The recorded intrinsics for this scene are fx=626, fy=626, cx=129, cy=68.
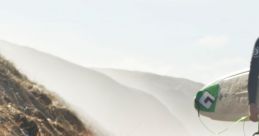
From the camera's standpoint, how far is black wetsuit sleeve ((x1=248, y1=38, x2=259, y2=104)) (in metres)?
9.48

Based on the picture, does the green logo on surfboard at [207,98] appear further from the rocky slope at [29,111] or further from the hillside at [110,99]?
the hillside at [110,99]

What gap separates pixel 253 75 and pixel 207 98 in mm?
1204


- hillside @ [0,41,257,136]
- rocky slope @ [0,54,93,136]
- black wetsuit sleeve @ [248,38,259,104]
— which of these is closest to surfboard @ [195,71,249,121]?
black wetsuit sleeve @ [248,38,259,104]

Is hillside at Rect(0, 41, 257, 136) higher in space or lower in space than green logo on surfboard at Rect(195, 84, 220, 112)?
lower

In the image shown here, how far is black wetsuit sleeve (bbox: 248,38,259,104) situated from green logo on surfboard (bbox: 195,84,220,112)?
89 centimetres

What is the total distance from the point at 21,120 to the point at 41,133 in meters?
0.54

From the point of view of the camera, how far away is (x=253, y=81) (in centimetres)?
956

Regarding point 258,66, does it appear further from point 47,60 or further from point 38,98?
point 47,60

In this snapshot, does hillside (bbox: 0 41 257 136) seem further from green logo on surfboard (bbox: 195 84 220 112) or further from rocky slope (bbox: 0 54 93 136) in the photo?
green logo on surfboard (bbox: 195 84 220 112)

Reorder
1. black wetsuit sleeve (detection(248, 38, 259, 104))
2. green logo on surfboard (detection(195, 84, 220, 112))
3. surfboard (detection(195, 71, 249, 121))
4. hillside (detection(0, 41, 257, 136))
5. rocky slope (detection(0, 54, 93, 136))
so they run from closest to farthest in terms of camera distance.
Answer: black wetsuit sleeve (detection(248, 38, 259, 104)), surfboard (detection(195, 71, 249, 121)), green logo on surfboard (detection(195, 84, 220, 112)), rocky slope (detection(0, 54, 93, 136)), hillside (detection(0, 41, 257, 136))

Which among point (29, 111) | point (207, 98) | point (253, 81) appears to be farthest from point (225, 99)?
point (29, 111)

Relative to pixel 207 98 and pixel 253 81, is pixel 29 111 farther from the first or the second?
pixel 253 81

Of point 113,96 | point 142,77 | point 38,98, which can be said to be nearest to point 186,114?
point 142,77

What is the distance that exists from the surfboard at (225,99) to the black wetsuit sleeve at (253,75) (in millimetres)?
419
